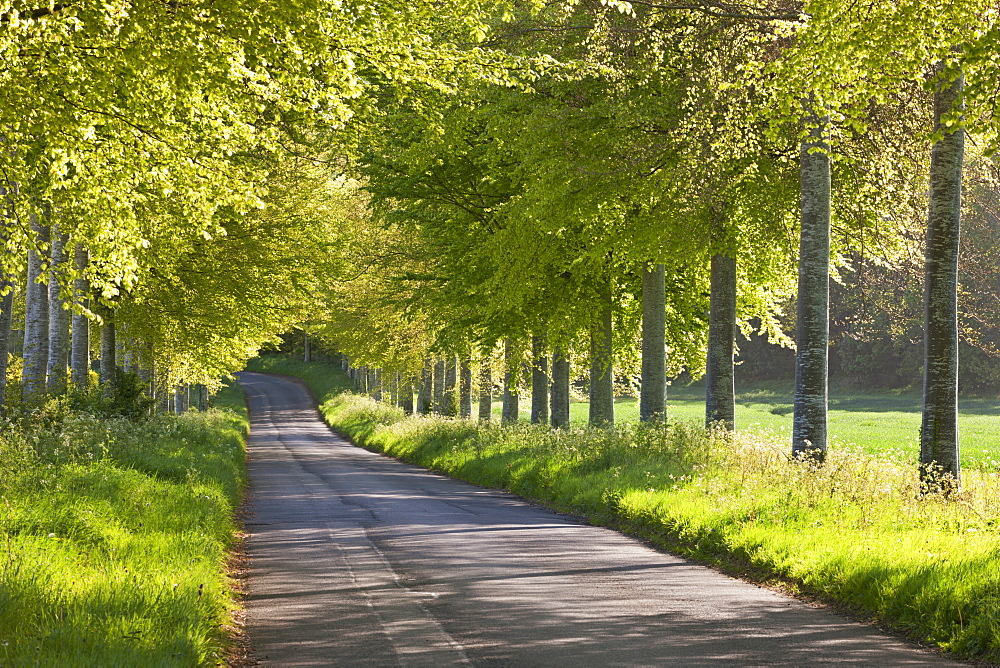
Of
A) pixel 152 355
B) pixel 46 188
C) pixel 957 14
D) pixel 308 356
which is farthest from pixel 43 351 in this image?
pixel 308 356

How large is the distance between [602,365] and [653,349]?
3236 millimetres

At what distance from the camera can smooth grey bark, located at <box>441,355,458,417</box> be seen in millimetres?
38828

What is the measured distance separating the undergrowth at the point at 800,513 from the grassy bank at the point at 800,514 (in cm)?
2

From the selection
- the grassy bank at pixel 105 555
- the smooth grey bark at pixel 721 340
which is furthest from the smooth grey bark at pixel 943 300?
the grassy bank at pixel 105 555

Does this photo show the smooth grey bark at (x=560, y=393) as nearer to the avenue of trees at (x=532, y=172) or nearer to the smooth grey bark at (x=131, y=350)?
the avenue of trees at (x=532, y=172)

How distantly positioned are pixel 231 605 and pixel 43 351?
12.4 meters

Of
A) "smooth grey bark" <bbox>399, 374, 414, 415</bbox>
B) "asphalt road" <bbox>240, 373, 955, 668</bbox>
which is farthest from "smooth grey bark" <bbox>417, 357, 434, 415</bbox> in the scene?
"asphalt road" <bbox>240, 373, 955, 668</bbox>

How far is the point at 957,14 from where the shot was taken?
27.0ft

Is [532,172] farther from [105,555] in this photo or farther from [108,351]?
[108,351]

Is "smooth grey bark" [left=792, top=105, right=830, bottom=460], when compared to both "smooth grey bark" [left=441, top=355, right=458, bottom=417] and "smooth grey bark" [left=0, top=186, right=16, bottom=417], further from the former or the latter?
"smooth grey bark" [left=441, top=355, right=458, bottom=417]

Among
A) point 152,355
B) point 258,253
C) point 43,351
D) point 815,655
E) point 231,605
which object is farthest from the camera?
point 152,355

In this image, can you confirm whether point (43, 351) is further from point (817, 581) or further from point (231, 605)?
point (817, 581)

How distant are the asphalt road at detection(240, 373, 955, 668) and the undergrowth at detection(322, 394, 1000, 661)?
469 mm

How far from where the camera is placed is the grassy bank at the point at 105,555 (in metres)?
6.18
